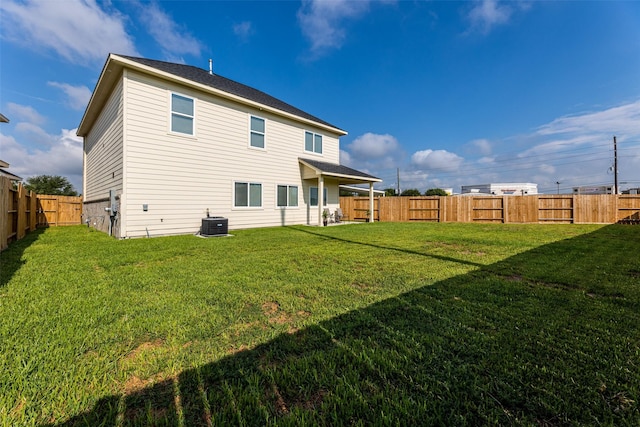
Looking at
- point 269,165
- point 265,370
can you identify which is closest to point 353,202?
point 269,165

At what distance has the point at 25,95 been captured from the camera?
37.9ft

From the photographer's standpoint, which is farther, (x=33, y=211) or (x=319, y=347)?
(x=33, y=211)

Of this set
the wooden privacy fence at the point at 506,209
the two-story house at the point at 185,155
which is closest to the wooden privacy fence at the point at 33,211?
the two-story house at the point at 185,155

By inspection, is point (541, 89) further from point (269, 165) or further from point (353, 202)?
point (269, 165)

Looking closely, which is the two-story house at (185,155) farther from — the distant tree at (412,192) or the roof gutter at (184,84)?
the distant tree at (412,192)

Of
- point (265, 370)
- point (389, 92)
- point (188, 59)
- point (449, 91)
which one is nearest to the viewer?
point (265, 370)

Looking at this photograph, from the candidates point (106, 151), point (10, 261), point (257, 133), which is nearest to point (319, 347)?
point (10, 261)

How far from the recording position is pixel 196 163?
9.43m

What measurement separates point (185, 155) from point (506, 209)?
17.1 meters

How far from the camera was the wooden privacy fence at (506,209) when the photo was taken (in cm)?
1368

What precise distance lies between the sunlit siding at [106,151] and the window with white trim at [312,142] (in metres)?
7.89

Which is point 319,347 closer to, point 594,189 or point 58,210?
point 58,210

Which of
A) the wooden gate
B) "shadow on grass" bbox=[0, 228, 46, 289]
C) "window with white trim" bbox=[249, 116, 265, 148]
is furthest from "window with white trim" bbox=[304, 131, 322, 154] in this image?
the wooden gate

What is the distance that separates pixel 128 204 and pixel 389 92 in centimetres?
Result: 1953
